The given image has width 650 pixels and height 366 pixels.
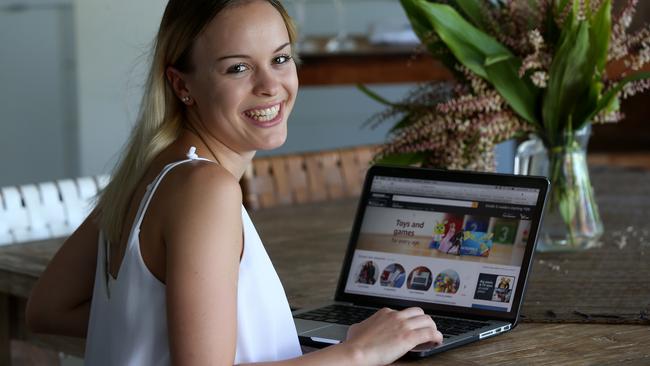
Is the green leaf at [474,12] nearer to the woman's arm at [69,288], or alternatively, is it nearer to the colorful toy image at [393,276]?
the colorful toy image at [393,276]

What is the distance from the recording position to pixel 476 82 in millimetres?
2008

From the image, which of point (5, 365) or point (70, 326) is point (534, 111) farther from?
point (5, 365)

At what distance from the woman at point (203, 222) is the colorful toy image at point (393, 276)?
0.68 ft

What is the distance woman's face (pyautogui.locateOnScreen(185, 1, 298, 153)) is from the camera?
1.42 meters

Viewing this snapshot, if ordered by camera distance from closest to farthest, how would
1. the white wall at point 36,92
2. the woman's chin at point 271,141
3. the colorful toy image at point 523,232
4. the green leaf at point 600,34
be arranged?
the woman's chin at point 271,141
the colorful toy image at point 523,232
the green leaf at point 600,34
the white wall at point 36,92

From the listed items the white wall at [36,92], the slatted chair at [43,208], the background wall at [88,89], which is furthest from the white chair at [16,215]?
the white wall at [36,92]

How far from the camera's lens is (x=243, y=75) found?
4.73 ft

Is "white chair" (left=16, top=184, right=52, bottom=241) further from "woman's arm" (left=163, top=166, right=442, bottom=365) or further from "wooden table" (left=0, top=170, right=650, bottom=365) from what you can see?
"woman's arm" (left=163, top=166, right=442, bottom=365)

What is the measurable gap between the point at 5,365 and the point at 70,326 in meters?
0.50

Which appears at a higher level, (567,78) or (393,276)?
(567,78)

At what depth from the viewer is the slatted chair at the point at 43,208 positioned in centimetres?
231

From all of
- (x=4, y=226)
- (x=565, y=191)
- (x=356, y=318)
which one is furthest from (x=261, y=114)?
(x=4, y=226)

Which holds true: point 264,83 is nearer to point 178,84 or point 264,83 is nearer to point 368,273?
point 178,84

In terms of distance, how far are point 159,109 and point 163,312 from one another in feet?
0.94
